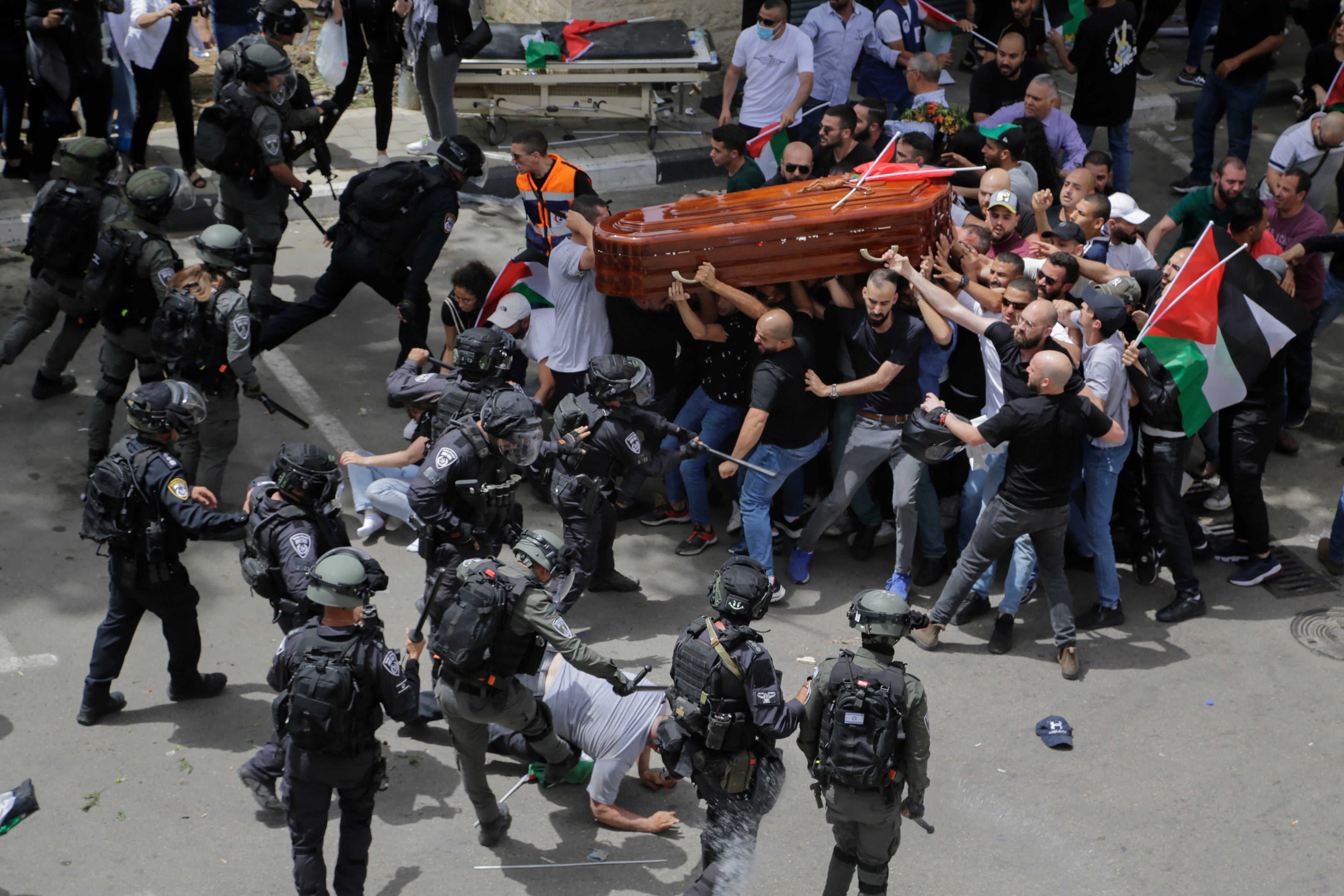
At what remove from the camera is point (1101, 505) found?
6902mm

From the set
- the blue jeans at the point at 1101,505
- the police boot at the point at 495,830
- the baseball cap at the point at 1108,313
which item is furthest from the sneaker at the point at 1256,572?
the police boot at the point at 495,830

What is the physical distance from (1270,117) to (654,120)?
6649mm

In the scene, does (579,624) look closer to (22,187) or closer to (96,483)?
(96,483)

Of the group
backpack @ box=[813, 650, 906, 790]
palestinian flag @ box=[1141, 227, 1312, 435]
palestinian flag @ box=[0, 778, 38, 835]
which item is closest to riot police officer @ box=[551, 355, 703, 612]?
backpack @ box=[813, 650, 906, 790]

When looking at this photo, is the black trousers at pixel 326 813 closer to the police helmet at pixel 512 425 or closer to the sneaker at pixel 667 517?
the police helmet at pixel 512 425

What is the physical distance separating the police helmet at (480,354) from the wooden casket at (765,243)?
936 millimetres

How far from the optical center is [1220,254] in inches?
289

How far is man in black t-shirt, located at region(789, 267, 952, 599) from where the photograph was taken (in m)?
6.79

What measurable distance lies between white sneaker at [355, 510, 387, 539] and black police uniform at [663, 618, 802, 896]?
288 centimetres

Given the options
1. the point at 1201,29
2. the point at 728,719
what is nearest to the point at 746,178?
the point at 728,719

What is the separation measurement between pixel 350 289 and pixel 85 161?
175cm

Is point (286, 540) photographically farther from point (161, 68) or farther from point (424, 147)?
point (424, 147)

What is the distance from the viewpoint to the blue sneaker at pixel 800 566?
7.31 m

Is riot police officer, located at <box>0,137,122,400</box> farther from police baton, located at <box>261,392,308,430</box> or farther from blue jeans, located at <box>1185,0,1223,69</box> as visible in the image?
blue jeans, located at <box>1185,0,1223,69</box>
